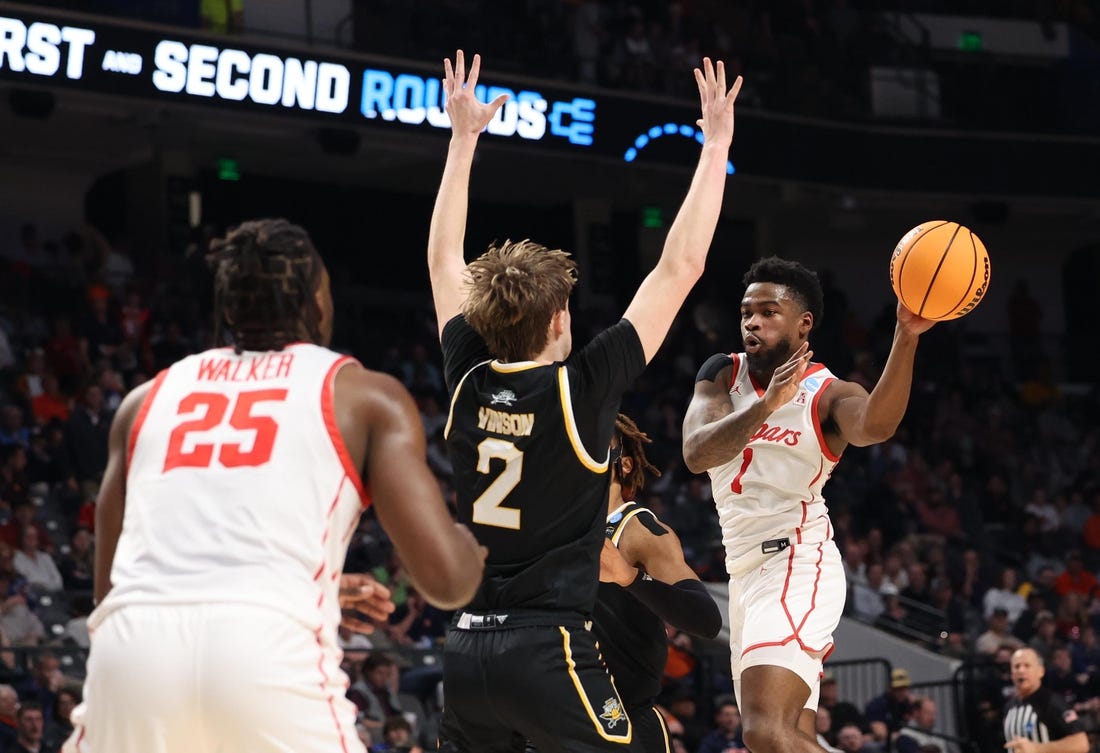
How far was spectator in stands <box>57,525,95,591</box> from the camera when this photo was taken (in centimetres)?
1286

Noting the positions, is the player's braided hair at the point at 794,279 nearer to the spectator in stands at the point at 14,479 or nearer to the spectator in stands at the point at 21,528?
the spectator in stands at the point at 21,528

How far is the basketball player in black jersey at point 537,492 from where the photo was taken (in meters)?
4.40

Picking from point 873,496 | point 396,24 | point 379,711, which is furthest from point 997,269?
point 379,711

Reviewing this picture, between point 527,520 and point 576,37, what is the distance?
17.1 m

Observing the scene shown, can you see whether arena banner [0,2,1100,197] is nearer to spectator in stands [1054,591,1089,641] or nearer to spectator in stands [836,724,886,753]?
spectator in stands [1054,591,1089,641]

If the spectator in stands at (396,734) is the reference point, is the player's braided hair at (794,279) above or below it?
above

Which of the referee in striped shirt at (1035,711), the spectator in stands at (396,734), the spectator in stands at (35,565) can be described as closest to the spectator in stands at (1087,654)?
the referee in striped shirt at (1035,711)

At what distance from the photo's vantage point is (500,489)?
14.9 feet

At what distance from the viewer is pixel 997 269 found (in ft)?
92.1

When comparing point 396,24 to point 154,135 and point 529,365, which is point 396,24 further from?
point 529,365

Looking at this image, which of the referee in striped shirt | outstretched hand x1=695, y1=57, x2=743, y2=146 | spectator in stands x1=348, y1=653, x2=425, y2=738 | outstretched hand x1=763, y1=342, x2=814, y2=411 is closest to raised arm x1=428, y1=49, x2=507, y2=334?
outstretched hand x1=695, y1=57, x2=743, y2=146

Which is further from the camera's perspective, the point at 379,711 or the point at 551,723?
the point at 379,711

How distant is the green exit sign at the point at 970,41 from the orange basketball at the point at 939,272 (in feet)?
63.9

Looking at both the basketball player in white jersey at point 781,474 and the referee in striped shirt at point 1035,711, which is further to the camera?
the referee in striped shirt at point 1035,711
